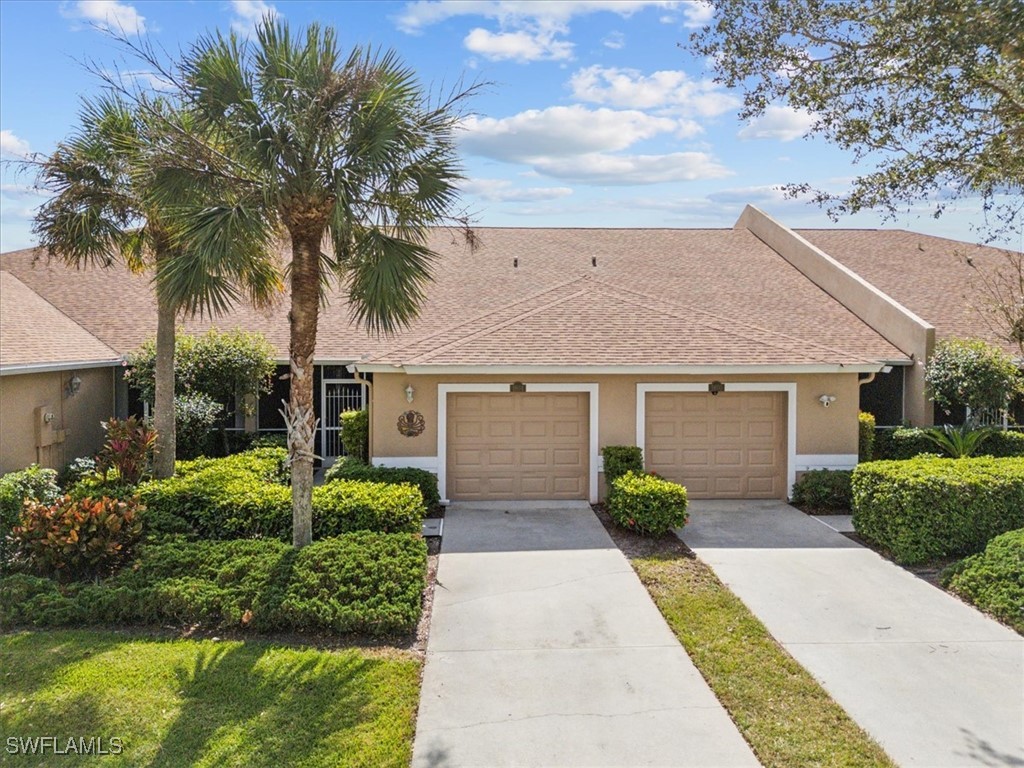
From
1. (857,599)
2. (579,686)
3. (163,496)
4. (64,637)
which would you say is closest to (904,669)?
(857,599)

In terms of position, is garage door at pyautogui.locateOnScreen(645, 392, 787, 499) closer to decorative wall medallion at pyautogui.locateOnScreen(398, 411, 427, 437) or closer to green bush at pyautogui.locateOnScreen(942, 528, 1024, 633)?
decorative wall medallion at pyautogui.locateOnScreen(398, 411, 427, 437)

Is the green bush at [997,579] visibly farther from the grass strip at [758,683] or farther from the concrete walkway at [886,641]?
the grass strip at [758,683]

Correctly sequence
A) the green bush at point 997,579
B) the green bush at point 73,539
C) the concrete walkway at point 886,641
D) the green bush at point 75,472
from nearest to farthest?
the concrete walkway at point 886,641 → the green bush at point 997,579 → the green bush at point 73,539 → the green bush at point 75,472

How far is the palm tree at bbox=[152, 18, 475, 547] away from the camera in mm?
8055

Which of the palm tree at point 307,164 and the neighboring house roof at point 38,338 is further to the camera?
the neighboring house roof at point 38,338

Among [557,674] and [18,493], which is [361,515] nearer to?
[557,674]

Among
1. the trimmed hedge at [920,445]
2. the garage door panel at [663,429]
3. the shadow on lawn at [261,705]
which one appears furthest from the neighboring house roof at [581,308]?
the shadow on lawn at [261,705]

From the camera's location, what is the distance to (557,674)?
6.56 metres

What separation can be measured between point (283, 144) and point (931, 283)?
Result: 1743 centimetres

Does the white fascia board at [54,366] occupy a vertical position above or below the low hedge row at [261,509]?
above

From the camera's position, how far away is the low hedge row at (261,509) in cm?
967

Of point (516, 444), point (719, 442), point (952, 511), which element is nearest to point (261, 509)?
point (516, 444)

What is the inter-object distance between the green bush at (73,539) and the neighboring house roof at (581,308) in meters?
4.03

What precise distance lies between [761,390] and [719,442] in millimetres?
1249
